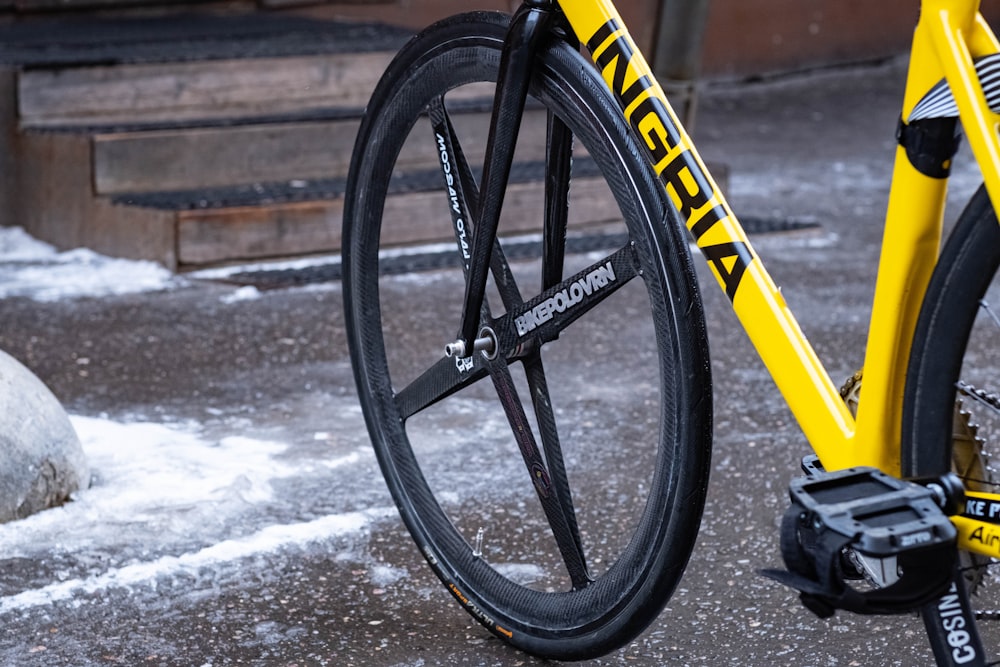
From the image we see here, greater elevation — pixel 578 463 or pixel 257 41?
pixel 257 41

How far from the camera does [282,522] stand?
2.83 metres

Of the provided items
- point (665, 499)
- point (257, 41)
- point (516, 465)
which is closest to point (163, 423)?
point (516, 465)

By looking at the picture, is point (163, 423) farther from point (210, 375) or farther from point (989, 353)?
point (989, 353)

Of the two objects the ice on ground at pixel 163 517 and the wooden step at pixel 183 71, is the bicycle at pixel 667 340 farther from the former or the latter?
the wooden step at pixel 183 71

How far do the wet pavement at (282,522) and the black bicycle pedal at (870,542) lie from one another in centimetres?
71

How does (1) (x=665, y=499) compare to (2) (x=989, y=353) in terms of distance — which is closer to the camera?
(1) (x=665, y=499)

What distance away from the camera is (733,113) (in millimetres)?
8648

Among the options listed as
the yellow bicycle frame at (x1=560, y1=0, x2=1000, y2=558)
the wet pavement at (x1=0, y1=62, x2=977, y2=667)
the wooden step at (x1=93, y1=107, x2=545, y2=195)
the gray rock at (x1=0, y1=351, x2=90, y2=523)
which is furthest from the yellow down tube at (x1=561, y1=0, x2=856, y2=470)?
the wooden step at (x1=93, y1=107, x2=545, y2=195)

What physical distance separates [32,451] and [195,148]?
8.65 ft

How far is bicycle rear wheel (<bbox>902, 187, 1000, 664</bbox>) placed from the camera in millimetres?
1514

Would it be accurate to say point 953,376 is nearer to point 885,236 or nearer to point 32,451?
point 885,236

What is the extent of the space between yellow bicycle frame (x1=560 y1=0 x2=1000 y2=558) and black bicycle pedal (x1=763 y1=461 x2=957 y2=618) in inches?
2.1

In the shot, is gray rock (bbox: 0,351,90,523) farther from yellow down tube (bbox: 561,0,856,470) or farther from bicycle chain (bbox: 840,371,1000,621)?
bicycle chain (bbox: 840,371,1000,621)

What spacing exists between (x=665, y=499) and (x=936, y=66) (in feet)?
2.08
